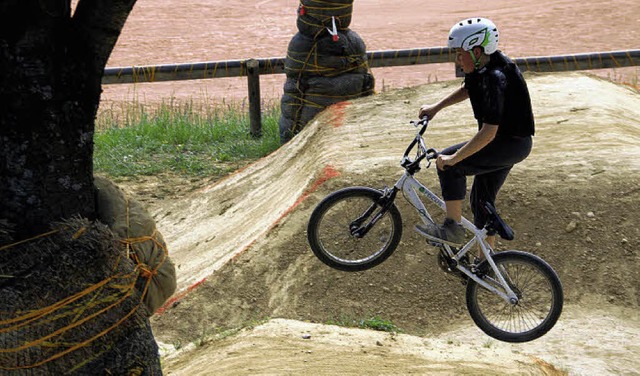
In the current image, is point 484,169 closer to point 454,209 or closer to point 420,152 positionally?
point 454,209

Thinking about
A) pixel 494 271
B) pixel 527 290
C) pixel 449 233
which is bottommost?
pixel 527 290

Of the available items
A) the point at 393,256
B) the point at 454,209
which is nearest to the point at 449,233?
the point at 454,209

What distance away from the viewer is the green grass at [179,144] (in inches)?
494

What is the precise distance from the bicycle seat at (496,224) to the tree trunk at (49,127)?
2.64 metres

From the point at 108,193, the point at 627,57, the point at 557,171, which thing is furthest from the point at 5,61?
the point at 627,57

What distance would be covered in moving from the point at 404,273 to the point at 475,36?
280 centimetres

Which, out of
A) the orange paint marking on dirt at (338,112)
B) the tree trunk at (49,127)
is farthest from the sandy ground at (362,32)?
the tree trunk at (49,127)

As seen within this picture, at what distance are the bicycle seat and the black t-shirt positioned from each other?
557 mm

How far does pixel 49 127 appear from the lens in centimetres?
430

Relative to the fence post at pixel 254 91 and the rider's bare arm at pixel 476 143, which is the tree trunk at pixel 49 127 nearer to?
the rider's bare arm at pixel 476 143

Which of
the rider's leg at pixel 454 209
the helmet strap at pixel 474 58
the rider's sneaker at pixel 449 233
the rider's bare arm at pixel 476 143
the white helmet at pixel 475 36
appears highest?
the white helmet at pixel 475 36

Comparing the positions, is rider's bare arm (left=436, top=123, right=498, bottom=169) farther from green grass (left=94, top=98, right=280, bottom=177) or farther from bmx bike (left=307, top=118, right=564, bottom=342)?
green grass (left=94, top=98, right=280, bottom=177)

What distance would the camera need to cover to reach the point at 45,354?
166 inches

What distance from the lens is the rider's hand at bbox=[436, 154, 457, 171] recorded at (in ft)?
19.2
